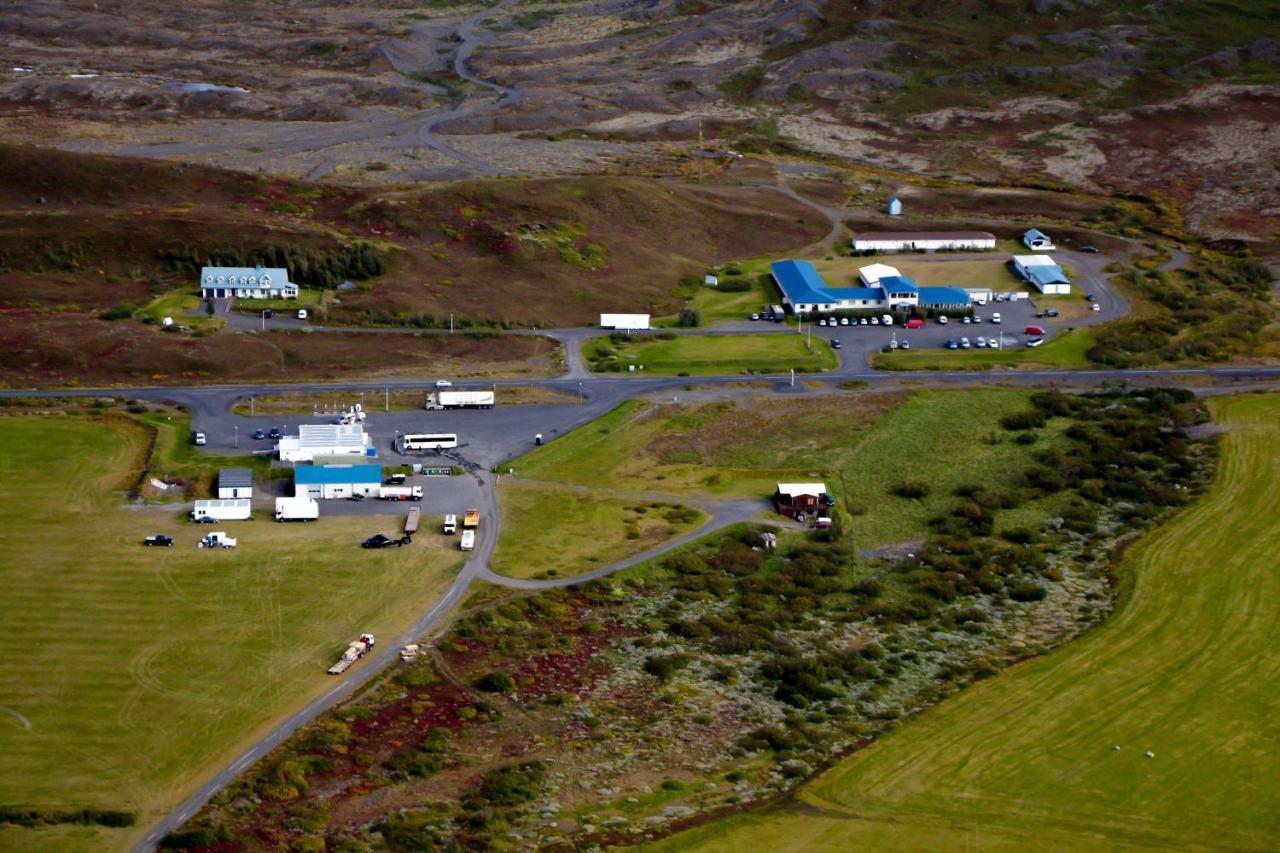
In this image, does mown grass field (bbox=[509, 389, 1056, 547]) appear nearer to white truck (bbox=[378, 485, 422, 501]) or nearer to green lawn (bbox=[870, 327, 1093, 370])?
green lawn (bbox=[870, 327, 1093, 370])

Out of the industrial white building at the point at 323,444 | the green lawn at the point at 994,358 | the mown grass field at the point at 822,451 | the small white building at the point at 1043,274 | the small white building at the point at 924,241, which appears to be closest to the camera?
the mown grass field at the point at 822,451

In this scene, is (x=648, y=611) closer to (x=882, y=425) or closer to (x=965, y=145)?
(x=882, y=425)

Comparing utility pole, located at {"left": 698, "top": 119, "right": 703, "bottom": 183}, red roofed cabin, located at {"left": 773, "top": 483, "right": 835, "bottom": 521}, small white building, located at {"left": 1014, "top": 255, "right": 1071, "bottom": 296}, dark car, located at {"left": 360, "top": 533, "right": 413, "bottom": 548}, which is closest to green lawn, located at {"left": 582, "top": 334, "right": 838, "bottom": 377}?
red roofed cabin, located at {"left": 773, "top": 483, "right": 835, "bottom": 521}

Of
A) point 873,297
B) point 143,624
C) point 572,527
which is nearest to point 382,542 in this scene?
point 572,527

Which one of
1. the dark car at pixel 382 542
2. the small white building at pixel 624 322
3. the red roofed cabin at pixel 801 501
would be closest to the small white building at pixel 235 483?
the dark car at pixel 382 542

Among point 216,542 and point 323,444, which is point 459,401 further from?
point 216,542

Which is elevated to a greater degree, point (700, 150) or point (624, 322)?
point (700, 150)

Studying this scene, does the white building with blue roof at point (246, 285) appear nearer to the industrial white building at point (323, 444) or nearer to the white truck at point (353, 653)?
the industrial white building at point (323, 444)
